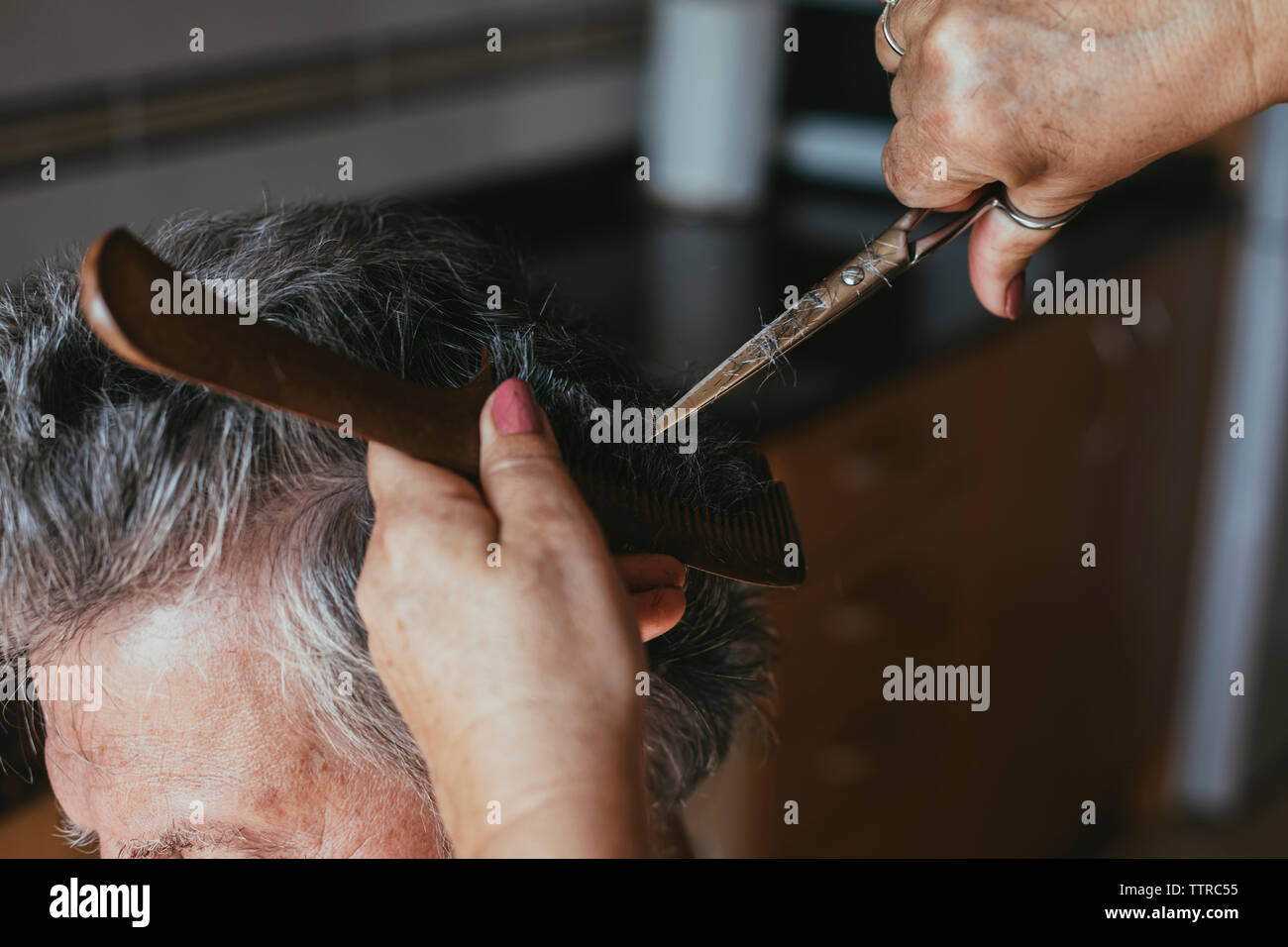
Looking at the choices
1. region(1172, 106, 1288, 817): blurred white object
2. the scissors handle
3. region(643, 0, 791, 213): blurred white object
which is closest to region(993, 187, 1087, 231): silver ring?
the scissors handle

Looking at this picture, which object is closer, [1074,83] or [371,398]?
[371,398]

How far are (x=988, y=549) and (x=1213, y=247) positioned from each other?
2.48 ft

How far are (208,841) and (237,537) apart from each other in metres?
0.18

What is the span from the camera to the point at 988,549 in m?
2.02

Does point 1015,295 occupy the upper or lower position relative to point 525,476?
upper

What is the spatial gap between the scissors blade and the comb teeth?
6cm

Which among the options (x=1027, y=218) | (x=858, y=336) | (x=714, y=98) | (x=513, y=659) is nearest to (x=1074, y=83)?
(x=1027, y=218)

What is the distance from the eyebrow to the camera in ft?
2.46

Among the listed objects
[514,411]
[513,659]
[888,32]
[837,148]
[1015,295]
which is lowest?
[513,659]

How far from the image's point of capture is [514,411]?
0.57 m

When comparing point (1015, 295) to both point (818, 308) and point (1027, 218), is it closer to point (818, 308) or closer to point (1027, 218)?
point (1027, 218)

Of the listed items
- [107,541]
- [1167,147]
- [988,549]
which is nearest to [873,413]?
[988,549]
